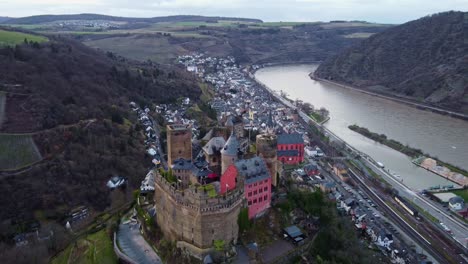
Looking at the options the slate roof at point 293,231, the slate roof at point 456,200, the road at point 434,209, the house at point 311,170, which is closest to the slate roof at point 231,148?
the slate roof at point 293,231

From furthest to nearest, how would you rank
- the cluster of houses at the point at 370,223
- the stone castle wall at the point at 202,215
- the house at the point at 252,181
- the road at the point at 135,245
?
the cluster of houses at the point at 370,223
the road at the point at 135,245
the house at the point at 252,181
the stone castle wall at the point at 202,215

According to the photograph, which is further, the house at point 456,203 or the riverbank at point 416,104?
the riverbank at point 416,104

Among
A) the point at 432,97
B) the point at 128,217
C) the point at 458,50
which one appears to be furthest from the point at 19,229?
the point at 458,50

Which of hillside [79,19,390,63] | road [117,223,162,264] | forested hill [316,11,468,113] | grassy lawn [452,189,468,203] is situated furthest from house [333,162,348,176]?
hillside [79,19,390,63]

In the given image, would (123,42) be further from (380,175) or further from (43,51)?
(380,175)

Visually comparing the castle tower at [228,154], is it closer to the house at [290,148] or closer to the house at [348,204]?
the house at [290,148]

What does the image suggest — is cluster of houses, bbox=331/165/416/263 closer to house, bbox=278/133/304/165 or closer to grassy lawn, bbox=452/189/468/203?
house, bbox=278/133/304/165
